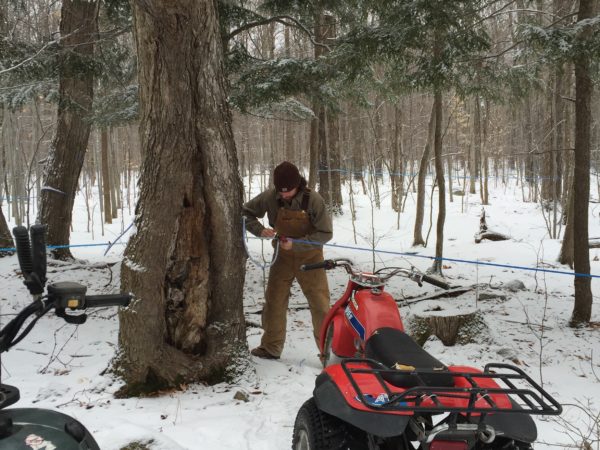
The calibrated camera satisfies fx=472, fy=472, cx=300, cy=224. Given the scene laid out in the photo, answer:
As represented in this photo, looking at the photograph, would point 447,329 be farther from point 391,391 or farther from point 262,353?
point 391,391

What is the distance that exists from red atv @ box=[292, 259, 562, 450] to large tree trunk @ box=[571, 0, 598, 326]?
13.5 ft

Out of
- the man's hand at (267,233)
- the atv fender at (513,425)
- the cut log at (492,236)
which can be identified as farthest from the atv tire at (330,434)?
the cut log at (492,236)

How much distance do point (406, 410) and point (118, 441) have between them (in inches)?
87.4

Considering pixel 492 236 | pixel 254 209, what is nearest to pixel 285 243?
pixel 254 209

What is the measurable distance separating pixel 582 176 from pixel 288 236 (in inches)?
154

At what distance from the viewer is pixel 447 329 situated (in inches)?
→ 223

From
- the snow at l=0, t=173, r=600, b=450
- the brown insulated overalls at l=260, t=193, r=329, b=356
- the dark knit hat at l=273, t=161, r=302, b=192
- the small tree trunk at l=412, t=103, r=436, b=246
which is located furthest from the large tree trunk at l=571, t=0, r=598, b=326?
the small tree trunk at l=412, t=103, r=436, b=246

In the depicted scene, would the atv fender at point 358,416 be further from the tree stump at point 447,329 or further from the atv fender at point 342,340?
the tree stump at point 447,329

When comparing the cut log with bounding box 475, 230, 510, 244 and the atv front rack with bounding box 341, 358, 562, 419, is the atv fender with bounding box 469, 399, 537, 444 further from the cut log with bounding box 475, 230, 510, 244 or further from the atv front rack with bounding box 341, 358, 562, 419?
the cut log with bounding box 475, 230, 510, 244

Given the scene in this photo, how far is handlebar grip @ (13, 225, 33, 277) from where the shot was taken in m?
1.25

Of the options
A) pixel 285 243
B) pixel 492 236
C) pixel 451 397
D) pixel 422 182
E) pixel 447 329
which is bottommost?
pixel 447 329

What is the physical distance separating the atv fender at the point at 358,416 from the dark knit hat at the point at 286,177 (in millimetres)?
2356

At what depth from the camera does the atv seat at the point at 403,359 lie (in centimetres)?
230

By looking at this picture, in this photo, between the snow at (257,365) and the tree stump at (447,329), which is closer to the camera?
the snow at (257,365)
